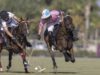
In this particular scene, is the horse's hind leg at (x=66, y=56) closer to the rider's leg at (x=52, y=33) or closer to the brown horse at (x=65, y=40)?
the brown horse at (x=65, y=40)

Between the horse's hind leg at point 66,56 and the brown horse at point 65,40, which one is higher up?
the brown horse at point 65,40

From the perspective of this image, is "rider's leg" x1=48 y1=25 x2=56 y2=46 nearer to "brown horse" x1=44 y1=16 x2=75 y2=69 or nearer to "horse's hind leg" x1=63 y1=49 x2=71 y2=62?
"brown horse" x1=44 y1=16 x2=75 y2=69

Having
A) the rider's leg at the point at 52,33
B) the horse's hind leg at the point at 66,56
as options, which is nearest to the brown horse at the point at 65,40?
the horse's hind leg at the point at 66,56

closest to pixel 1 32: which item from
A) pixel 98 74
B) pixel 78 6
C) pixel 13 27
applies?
pixel 13 27

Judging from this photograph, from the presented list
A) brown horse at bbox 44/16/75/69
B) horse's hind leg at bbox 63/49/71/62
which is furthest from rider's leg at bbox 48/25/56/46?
horse's hind leg at bbox 63/49/71/62

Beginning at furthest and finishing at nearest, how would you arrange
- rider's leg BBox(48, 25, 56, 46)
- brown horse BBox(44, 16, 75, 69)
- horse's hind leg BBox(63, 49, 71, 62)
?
1. rider's leg BBox(48, 25, 56, 46)
2. horse's hind leg BBox(63, 49, 71, 62)
3. brown horse BBox(44, 16, 75, 69)

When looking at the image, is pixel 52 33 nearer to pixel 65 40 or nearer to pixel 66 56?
pixel 65 40

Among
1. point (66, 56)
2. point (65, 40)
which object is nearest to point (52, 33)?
point (65, 40)

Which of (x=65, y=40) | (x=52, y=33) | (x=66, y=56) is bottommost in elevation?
(x=66, y=56)

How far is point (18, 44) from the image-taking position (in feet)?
71.0

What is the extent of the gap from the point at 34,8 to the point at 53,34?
6945 cm

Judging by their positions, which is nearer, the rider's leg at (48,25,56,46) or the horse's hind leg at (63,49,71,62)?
the horse's hind leg at (63,49,71,62)

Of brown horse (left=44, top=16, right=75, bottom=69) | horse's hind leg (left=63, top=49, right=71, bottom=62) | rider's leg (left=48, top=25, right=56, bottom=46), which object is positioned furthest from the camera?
rider's leg (left=48, top=25, right=56, bottom=46)

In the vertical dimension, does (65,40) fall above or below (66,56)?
above
